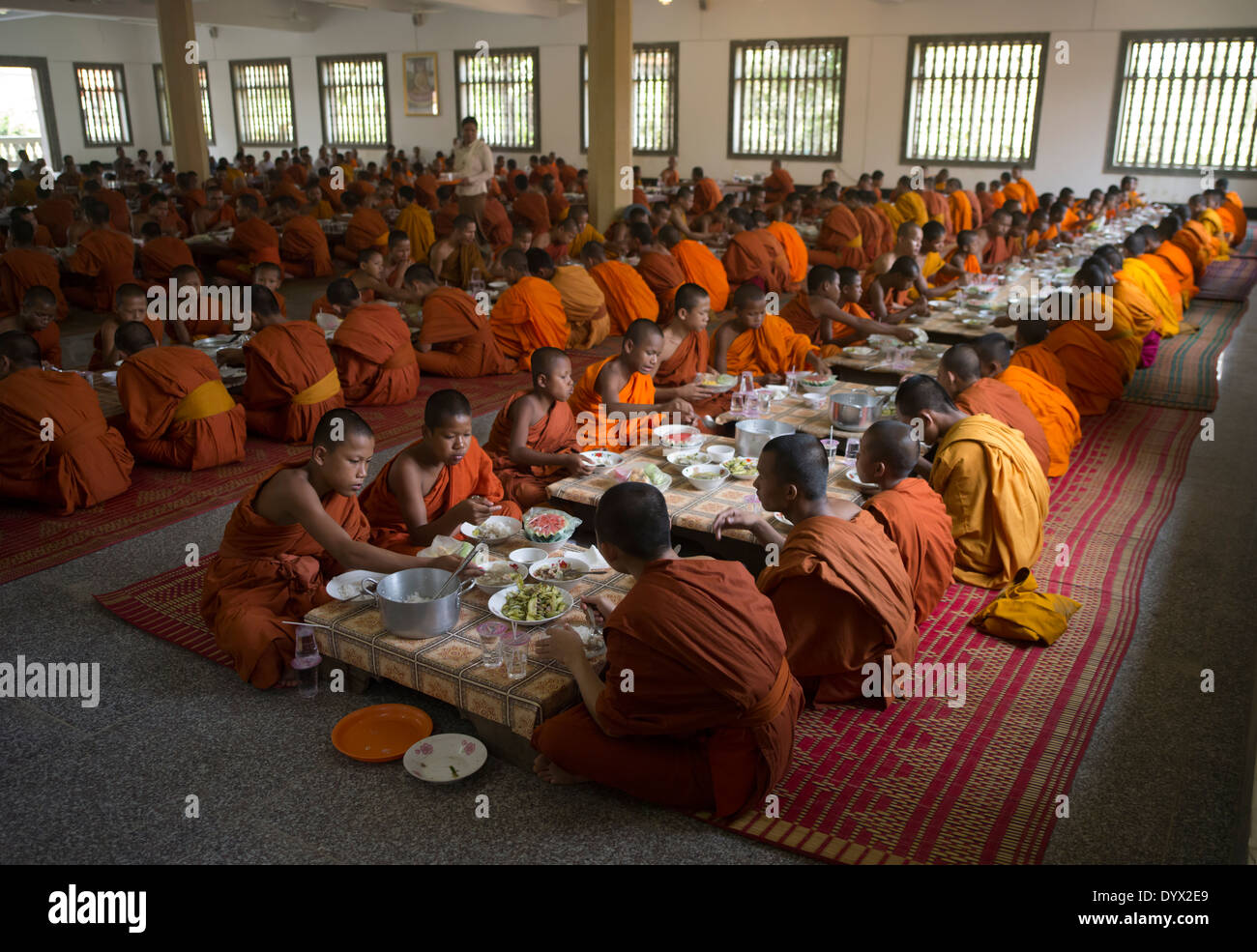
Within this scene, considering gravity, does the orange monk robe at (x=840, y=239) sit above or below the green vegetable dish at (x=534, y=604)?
above

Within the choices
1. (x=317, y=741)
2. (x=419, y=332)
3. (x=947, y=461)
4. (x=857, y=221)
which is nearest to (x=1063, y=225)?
(x=857, y=221)

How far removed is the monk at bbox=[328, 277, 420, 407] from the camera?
782 centimetres

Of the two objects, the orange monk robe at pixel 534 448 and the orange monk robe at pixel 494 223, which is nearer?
the orange monk robe at pixel 534 448

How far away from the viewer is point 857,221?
14.1m

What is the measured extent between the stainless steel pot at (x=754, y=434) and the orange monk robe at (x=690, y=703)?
80.1 inches

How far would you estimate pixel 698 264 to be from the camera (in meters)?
11.4

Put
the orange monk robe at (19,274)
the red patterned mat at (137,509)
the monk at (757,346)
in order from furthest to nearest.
Answer: 1. the orange monk robe at (19,274)
2. the monk at (757,346)
3. the red patterned mat at (137,509)

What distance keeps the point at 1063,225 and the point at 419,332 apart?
38.2 feet

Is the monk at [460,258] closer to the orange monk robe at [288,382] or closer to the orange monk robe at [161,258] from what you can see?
the orange monk robe at [161,258]

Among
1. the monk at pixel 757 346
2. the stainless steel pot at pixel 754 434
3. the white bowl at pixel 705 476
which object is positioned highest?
the monk at pixel 757 346

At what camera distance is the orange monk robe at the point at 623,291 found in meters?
10.5

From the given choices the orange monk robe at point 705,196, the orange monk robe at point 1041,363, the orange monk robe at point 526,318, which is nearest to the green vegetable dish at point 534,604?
the orange monk robe at point 1041,363

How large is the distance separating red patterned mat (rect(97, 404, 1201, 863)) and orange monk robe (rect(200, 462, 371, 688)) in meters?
0.30
